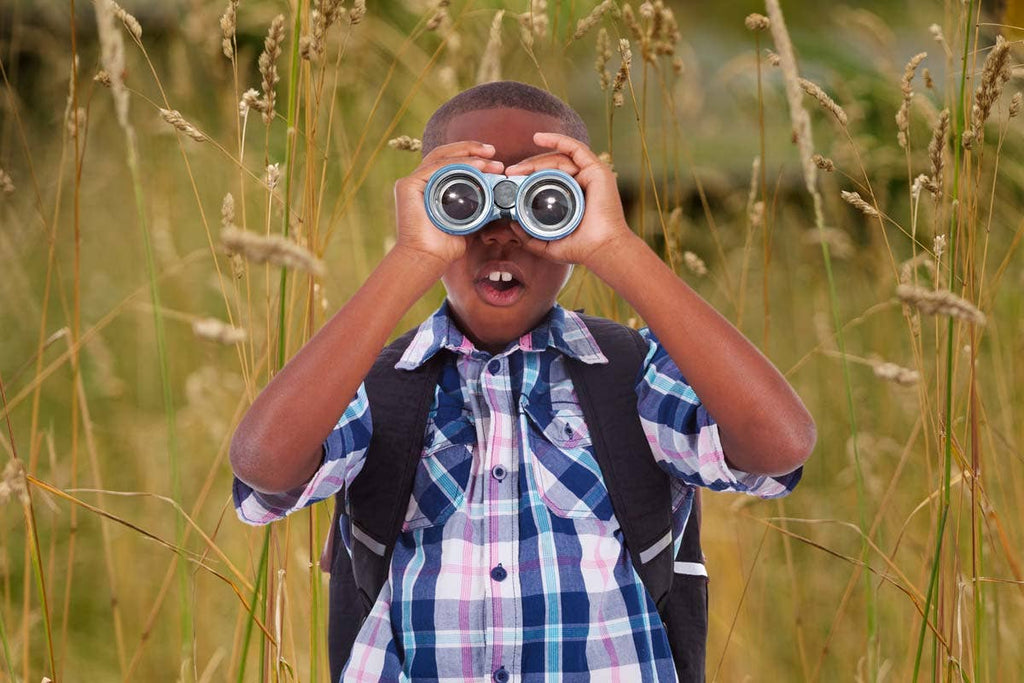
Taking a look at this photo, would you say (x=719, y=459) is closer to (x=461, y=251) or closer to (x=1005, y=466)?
(x=461, y=251)

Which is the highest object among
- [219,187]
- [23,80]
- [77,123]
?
[23,80]

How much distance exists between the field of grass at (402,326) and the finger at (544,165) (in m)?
0.13

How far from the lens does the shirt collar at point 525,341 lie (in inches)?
38.3

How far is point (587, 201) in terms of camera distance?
3.03ft

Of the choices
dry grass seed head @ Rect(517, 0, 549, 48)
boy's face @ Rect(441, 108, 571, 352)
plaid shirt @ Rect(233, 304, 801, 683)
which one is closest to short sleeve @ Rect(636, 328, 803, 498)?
plaid shirt @ Rect(233, 304, 801, 683)

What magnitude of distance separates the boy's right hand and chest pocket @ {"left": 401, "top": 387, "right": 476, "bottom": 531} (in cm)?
14

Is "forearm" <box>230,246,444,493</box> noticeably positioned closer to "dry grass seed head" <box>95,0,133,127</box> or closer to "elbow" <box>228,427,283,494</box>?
"elbow" <box>228,427,283,494</box>

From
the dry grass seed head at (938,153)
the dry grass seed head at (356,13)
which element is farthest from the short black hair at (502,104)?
the dry grass seed head at (938,153)

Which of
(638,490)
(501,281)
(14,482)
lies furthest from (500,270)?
(14,482)

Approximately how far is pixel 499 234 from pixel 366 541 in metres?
0.29

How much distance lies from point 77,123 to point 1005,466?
1.33 metres

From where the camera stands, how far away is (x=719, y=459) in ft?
2.94

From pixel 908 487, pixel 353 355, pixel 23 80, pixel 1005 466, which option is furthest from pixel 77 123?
pixel 23 80

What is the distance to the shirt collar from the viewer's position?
0.97 m
